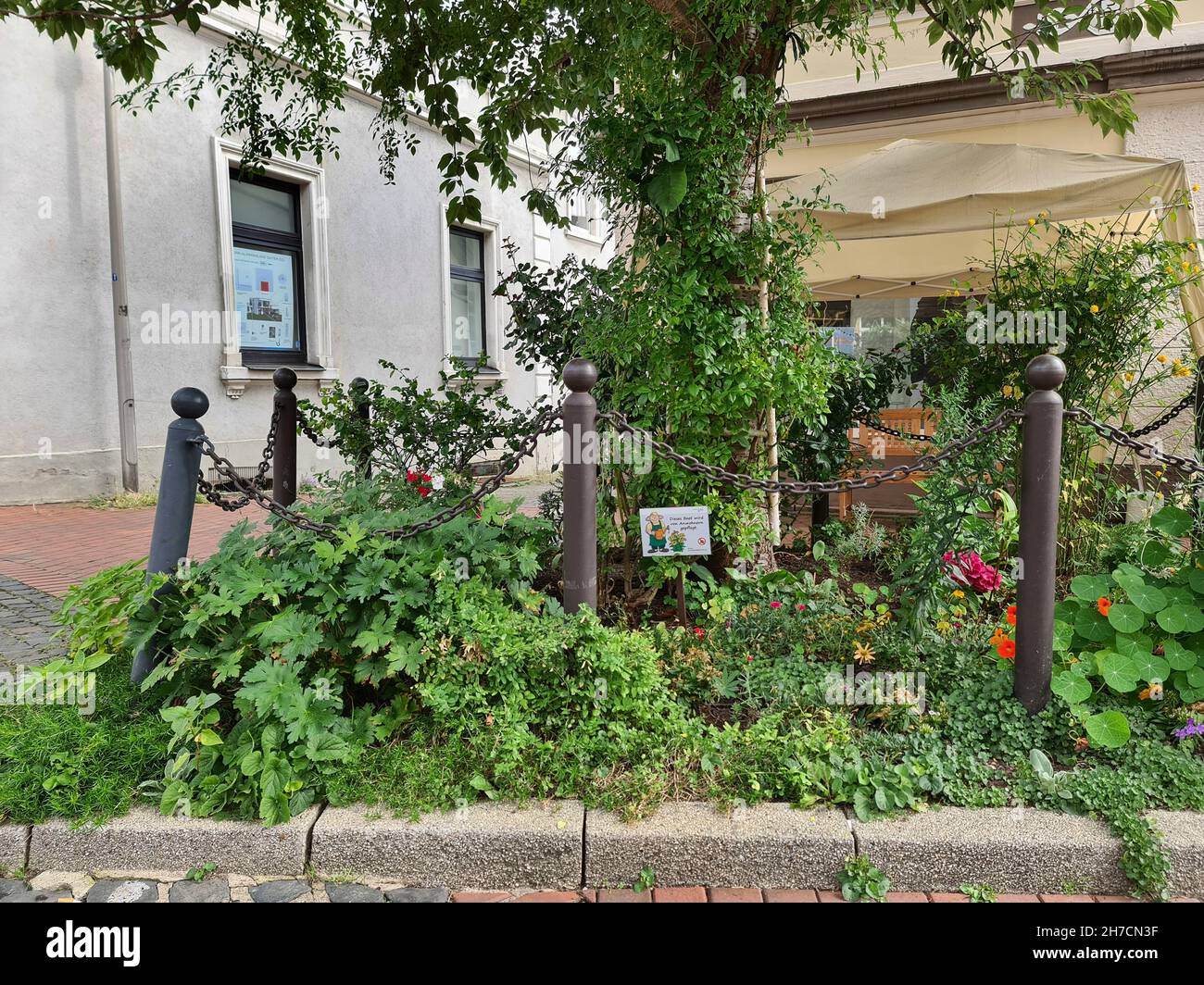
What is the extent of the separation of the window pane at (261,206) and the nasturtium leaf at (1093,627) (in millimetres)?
9989

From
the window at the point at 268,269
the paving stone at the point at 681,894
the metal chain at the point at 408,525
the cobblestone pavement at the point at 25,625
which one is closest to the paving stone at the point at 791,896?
the paving stone at the point at 681,894

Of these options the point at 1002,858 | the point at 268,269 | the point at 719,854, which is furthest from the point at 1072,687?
the point at 268,269

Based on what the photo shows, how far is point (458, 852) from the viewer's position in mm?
2686

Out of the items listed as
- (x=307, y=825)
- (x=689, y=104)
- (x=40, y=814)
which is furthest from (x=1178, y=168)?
(x=40, y=814)

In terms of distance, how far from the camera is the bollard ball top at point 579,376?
327 cm

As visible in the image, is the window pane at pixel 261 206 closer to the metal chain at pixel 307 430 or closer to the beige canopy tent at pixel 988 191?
the metal chain at pixel 307 430

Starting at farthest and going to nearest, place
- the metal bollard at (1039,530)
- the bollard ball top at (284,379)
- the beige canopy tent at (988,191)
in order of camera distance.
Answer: the beige canopy tent at (988,191), the bollard ball top at (284,379), the metal bollard at (1039,530)

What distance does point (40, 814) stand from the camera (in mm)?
2785

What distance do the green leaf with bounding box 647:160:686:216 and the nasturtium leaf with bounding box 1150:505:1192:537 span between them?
7.94 feet

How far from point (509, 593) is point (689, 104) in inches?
90.7

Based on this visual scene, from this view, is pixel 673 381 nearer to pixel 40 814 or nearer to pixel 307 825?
pixel 307 825

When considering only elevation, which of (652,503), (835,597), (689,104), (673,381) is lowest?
(835,597)

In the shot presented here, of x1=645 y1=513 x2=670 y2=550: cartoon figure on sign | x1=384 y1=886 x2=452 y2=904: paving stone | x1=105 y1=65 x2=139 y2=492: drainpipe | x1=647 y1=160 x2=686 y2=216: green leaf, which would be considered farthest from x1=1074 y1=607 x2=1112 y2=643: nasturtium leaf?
x1=105 y1=65 x2=139 y2=492: drainpipe

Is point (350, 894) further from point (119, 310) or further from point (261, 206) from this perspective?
point (261, 206)
